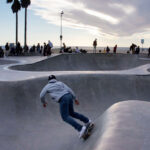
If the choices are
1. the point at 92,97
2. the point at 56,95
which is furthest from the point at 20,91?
the point at 56,95

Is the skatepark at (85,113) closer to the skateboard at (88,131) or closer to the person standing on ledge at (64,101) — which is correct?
the skateboard at (88,131)

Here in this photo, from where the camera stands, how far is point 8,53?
2758 centimetres

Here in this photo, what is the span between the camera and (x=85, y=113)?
8.57 meters

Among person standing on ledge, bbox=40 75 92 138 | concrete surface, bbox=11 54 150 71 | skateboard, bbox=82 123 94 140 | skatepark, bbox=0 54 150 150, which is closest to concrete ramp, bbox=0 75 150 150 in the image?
skatepark, bbox=0 54 150 150

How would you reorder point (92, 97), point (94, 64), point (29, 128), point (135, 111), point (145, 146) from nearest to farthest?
point (145, 146), point (135, 111), point (29, 128), point (92, 97), point (94, 64)

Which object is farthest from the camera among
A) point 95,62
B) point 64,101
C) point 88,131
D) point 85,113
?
point 95,62

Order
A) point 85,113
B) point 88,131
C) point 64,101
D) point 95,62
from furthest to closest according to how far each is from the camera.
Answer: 1. point 95,62
2. point 85,113
3. point 88,131
4. point 64,101

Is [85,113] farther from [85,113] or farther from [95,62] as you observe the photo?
[95,62]

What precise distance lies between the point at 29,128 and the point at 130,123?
4316 millimetres

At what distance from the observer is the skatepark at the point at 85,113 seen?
3600 mm

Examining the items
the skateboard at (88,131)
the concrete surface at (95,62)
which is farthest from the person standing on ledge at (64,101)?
the concrete surface at (95,62)

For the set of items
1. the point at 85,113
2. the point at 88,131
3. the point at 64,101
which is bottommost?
the point at 85,113

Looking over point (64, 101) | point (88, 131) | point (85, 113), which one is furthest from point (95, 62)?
point (64, 101)

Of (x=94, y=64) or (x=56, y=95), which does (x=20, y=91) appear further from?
(x=94, y=64)
